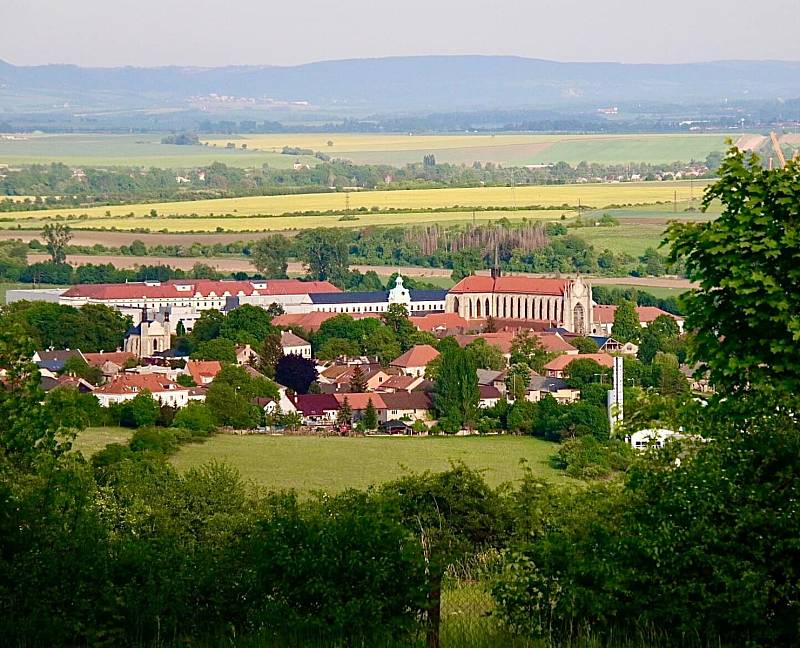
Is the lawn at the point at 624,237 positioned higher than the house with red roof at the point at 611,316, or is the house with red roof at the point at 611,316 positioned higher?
the house with red roof at the point at 611,316

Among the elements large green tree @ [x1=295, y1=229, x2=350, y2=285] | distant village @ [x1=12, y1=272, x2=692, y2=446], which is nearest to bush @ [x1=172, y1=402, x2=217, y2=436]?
distant village @ [x1=12, y1=272, x2=692, y2=446]

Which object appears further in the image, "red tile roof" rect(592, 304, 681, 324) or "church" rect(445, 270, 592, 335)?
"church" rect(445, 270, 592, 335)

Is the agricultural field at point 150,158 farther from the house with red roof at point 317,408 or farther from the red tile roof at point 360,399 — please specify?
the house with red roof at point 317,408

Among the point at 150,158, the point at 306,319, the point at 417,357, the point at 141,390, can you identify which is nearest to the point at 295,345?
the point at 306,319

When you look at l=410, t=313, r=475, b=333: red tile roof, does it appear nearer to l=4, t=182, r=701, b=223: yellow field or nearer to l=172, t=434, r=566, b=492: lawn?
l=172, t=434, r=566, b=492: lawn

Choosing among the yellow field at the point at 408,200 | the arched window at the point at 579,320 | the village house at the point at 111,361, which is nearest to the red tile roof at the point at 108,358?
the village house at the point at 111,361

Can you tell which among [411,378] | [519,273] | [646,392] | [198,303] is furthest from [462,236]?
[646,392]
